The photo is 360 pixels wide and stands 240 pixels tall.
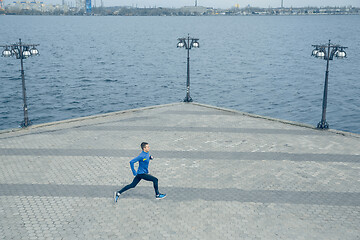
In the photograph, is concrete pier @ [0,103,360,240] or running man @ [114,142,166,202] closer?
concrete pier @ [0,103,360,240]

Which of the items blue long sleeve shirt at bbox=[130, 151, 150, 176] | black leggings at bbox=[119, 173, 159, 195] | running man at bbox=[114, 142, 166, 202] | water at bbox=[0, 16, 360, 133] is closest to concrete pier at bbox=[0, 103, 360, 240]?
running man at bbox=[114, 142, 166, 202]

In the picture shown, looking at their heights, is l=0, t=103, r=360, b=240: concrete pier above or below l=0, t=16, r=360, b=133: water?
above

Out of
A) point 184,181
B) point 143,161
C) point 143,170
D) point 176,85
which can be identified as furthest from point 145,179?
point 176,85

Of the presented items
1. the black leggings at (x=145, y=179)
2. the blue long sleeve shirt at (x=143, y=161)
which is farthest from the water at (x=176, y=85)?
the blue long sleeve shirt at (x=143, y=161)

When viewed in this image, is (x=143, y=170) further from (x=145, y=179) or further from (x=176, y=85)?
(x=176, y=85)

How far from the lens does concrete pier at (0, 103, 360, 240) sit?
35.9ft

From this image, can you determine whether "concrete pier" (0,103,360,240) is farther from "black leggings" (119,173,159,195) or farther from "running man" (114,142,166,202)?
"black leggings" (119,173,159,195)

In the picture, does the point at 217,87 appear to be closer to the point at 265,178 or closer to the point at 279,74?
the point at 279,74

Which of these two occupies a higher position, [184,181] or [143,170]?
[143,170]

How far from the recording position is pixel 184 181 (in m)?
13.9

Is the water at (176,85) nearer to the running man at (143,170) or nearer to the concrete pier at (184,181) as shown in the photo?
the concrete pier at (184,181)

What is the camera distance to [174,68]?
207ft

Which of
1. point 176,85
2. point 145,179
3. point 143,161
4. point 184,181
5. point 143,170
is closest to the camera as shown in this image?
point 143,161

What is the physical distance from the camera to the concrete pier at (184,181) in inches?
431
